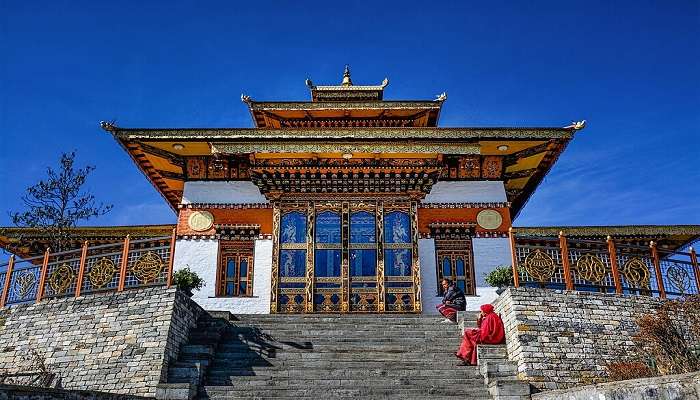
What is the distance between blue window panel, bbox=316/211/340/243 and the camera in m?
16.4

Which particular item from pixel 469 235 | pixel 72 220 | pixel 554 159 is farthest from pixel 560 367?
pixel 72 220

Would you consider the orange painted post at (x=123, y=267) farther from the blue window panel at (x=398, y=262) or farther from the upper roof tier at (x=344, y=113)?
the upper roof tier at (x=344, y=113)

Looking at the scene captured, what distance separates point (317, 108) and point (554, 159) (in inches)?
295

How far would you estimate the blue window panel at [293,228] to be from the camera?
1642cm

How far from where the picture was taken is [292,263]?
53.0 ft

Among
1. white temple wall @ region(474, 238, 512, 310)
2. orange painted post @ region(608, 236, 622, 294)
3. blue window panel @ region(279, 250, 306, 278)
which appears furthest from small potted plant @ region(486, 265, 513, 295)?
blue window panel @ region(279, 250, 306, 278)

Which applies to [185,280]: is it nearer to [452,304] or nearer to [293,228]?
[293,228]

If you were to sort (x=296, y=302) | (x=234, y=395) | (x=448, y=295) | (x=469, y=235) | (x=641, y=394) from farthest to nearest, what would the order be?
(x=469, y=235)
(x=296, y=302)
(x=448, y=295)
(x=234, y=395)
(x=641, y=394)

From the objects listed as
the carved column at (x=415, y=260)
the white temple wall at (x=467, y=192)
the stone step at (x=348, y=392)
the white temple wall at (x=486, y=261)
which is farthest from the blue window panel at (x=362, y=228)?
the stone step at (x=348, y=392)

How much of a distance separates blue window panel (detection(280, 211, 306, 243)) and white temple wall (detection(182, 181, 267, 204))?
3.51 feet

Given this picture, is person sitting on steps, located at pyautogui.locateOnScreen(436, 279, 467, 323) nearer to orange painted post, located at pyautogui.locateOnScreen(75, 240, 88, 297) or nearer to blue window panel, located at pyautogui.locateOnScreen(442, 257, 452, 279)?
blue window panel, located at pyautogui.locateOnScreen(442, 257, 452, 279)

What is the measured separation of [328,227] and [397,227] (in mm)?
1897

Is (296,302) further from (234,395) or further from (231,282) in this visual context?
(234,395)

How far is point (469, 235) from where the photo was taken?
55.8 feet
